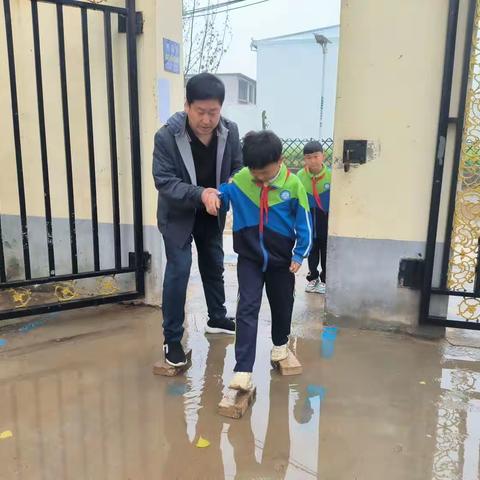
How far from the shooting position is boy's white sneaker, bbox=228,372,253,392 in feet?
8.55

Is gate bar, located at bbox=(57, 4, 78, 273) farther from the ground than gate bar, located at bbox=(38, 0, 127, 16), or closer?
closer

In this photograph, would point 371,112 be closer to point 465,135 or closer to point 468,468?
point 465,135

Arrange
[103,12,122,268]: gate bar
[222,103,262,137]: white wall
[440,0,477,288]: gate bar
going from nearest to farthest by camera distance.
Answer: [440,0,477,288]: gate bar, [103,12,122,268]: gate bar, [222,103,262,137]: white wall

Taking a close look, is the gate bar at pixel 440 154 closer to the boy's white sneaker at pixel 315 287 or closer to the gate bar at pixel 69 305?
the boy's white sneaker at pixel 315 287

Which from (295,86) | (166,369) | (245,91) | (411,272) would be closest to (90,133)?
(166,369)

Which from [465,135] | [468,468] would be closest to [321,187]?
[465,135]

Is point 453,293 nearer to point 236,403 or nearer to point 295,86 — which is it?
point 236,403

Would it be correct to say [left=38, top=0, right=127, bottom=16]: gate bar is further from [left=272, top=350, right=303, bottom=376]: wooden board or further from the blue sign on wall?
[left=272, top=350, right=303, bottom=376]: wooden board

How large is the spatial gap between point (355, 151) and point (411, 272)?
91 cm

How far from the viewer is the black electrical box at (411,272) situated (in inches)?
135

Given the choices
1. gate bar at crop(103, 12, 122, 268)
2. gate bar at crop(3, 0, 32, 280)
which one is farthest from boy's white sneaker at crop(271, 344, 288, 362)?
gate bar at crop(3, 0, 32, 280)

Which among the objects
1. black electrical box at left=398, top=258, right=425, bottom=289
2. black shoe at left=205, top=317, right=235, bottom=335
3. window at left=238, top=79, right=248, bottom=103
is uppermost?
window at left=238, top=79, right=248, bottom=103

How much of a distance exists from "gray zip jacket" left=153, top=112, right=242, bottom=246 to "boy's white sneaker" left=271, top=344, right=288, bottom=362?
817 mm

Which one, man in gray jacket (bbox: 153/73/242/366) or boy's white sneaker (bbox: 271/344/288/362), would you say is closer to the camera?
man in gray jacket (bbox: 153/73/242/366)
